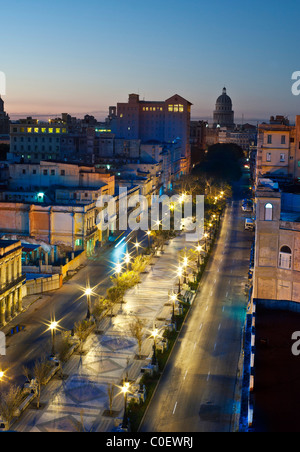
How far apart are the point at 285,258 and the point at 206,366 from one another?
29.3 feet

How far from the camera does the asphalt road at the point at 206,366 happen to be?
92.6 feet

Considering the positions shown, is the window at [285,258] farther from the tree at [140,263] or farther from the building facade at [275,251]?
the tree at [140,263]

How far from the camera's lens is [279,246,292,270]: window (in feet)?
123

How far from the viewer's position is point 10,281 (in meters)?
41.9

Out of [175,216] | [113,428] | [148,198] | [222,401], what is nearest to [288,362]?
[222,401]

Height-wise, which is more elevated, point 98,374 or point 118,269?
point 118,269

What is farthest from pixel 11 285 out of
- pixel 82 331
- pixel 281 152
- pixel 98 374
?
pixel 281 152

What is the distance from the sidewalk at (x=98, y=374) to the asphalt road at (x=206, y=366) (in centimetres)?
206

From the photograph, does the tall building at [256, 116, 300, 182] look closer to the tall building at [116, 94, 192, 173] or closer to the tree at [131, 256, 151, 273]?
the tree at [131, 256, 151, 273]

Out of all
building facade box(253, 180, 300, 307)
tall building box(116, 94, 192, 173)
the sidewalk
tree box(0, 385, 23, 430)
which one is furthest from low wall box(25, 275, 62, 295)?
tall building box(116, 94, 192, 173)

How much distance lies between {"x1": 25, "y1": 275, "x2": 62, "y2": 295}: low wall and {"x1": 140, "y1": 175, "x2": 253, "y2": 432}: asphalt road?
12.1m

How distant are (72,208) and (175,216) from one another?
102 ft

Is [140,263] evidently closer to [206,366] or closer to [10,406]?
[206,366]

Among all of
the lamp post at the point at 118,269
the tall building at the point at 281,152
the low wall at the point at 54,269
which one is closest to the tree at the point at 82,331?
the low wall at the point at 54,269
